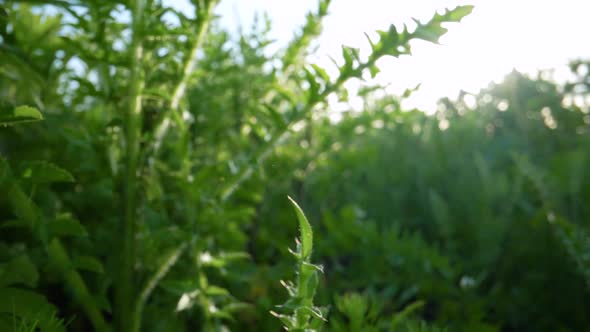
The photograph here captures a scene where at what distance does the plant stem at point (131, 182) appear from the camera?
83 cm

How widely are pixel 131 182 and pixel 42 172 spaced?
196 millimetres

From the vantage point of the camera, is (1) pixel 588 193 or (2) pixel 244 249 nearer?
(2) pixel 244 249

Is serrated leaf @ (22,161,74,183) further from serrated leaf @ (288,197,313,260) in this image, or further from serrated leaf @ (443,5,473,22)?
serrated leaf @ (443,5,473,22)

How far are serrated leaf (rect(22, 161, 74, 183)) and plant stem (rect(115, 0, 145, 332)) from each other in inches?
7.2

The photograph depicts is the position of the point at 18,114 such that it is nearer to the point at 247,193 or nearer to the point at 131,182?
the point at 131,182

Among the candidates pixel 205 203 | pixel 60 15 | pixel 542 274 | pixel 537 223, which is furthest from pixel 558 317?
pixel 60 15

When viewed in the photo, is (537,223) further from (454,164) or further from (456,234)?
(454,164)

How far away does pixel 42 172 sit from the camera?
67 centimetres

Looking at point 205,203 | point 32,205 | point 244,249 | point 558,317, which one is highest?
point 32,205

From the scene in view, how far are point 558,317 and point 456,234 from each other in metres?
0.43

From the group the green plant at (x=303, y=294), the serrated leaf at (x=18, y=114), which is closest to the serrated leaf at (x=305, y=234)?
the green plant at (x=303, y=294)

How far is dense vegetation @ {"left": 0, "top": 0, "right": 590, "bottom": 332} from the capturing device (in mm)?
820

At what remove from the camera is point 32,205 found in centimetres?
70

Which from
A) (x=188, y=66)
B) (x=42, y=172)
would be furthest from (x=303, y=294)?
(x=188, y=66)
